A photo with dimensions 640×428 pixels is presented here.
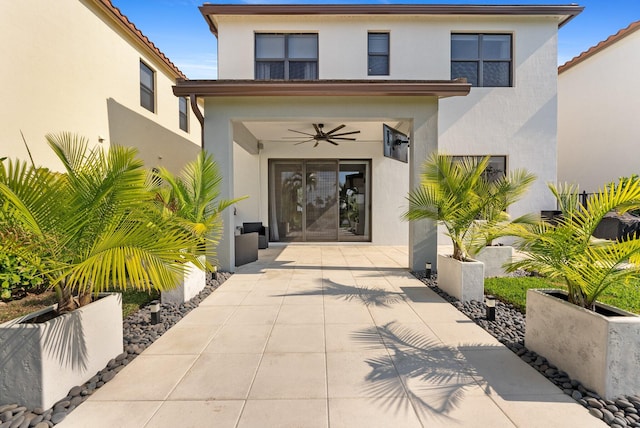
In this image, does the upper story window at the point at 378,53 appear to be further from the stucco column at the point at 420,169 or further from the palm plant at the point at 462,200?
the palm plant at the point at 462,200

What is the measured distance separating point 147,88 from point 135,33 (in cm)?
150

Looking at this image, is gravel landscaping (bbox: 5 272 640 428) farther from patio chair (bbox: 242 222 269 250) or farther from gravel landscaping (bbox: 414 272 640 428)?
patio chair (bbox: 242 222 269 250)

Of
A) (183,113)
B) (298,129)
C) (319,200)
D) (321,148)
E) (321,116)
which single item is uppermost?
(183,113)

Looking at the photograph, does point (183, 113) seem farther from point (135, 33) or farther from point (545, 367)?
A: point (545, 367)

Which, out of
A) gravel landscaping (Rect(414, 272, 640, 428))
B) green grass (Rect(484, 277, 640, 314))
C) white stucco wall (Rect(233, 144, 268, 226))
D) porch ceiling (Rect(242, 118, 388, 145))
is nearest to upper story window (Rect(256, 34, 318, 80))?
porch ceiling (Rect(242, 118, 388, 145))

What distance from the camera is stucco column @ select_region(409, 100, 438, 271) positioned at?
680 centimetres

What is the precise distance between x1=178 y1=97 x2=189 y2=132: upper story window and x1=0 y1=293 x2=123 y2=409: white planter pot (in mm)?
10272

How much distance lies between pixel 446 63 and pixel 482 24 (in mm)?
1674

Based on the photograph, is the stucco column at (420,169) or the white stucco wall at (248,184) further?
the white stucco wall at (248,184)

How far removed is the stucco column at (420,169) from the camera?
680cm

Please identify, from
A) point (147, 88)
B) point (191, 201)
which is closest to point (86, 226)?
point (191, 201)

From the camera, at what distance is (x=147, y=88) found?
9484 mm

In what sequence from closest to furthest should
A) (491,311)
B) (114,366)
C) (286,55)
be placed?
(114,366), (491,311), (286,55)

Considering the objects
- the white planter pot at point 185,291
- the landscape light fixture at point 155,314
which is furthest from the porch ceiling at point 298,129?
the landscape light fixture at point 155,314
